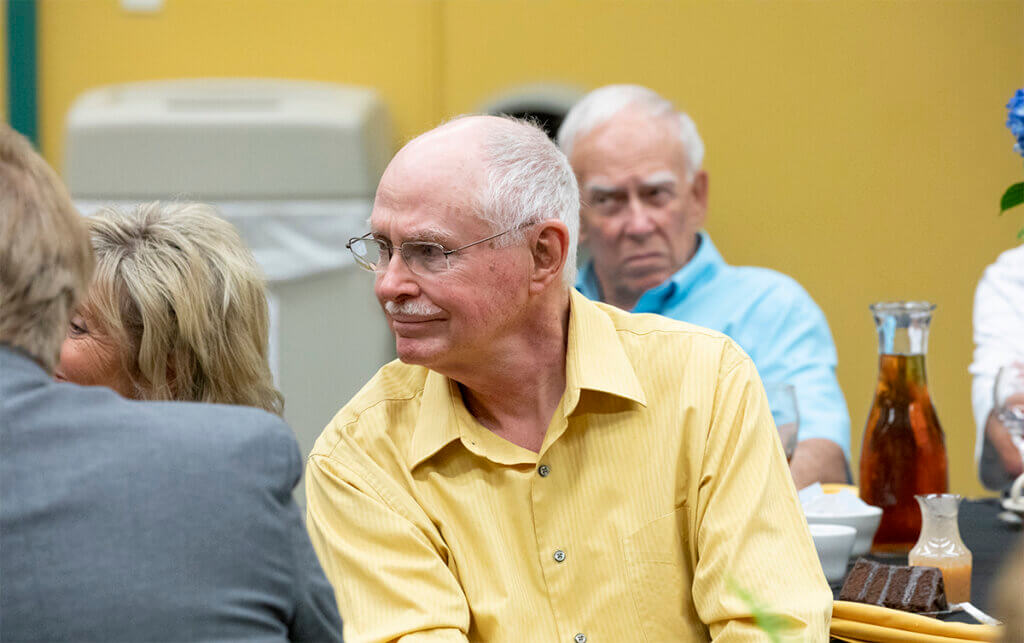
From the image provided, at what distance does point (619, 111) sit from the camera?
301 centimetres

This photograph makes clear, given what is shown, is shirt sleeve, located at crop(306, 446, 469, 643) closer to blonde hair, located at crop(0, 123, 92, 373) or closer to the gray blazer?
the gray blazer

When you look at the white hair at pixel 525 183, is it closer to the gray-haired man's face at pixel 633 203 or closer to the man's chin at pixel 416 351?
the man's chin at pixel 416 351

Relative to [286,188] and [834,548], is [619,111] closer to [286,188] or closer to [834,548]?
[286,188]

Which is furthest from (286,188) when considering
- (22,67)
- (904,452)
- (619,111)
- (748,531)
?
(748,531)

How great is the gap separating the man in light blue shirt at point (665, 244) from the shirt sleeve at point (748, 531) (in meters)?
1.29

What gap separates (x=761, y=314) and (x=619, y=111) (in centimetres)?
60

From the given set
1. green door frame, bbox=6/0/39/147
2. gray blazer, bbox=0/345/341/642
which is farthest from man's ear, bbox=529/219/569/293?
green door frame, bbox=6/0/39/147

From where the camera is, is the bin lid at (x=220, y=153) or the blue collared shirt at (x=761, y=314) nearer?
the blue collared shirt at (x=761, y=314)

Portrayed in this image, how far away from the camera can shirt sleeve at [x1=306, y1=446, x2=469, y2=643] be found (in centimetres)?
147

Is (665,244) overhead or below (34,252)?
below

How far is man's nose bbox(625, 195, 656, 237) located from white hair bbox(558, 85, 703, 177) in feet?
0.56

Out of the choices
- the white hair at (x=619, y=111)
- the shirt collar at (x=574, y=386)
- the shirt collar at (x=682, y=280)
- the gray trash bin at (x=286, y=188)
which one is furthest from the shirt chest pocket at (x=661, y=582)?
the gray trash bin at (x=286, y=188)

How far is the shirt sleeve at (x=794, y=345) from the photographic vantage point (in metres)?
2.78

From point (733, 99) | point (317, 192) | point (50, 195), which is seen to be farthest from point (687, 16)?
point (50, 195)
